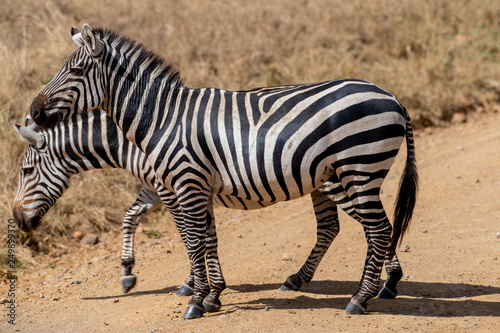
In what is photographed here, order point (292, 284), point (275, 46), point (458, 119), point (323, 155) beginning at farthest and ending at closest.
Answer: point (275, 46)
point (458, 119)
point (292, 284)
point (323, 155)

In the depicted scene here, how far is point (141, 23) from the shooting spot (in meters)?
13.3

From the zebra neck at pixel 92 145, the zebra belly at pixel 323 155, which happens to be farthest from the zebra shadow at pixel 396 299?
the zebra neck at pixel 92 145

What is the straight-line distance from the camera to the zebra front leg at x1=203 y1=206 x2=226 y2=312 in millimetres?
5410

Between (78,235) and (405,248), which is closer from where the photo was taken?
(405,248)

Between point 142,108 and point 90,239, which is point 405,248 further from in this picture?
point 90,239

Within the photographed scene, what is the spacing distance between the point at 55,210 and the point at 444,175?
597 centimetres

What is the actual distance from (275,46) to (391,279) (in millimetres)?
7966

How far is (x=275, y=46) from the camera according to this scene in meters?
12.6

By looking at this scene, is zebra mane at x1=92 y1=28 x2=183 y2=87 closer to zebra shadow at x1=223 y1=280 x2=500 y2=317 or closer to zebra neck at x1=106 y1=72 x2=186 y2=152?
zebra neck at x1=106 y1=72 x2=186 y2=152

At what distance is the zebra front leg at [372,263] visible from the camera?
16.7 feet

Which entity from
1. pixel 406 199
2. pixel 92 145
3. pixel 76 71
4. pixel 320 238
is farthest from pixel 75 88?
pixel 406 199

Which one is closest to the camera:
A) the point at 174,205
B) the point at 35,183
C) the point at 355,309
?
the point at 355,309

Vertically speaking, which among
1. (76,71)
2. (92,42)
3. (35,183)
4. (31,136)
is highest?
(92,42)

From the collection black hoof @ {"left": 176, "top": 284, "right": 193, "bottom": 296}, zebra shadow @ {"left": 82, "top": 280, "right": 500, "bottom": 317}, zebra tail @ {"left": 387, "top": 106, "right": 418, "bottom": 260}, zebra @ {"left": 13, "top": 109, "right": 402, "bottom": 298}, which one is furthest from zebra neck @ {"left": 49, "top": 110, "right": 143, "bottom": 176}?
zebra tail @ {"left": 387, "top": 106, "right": 418, "bottom": 260}
